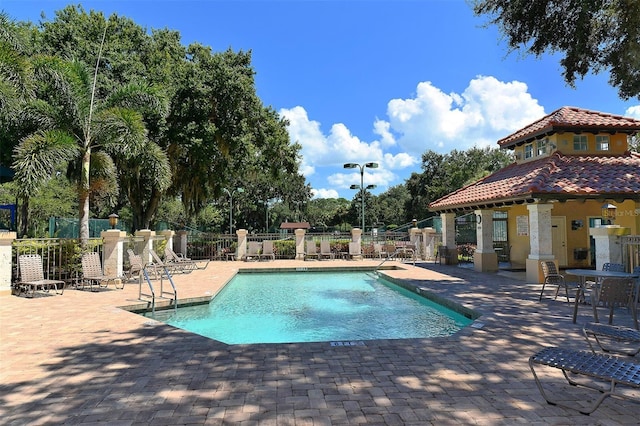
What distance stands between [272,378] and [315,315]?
505cm

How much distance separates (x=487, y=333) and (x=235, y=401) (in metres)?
4.22

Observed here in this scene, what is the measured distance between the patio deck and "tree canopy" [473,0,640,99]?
7923 millimetres

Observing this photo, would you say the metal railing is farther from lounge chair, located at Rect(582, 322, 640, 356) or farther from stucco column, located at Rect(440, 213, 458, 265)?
stucco column, located at Rect(440, 213, 458, 265)

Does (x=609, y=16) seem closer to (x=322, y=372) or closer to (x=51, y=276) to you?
(x=322, y=372)

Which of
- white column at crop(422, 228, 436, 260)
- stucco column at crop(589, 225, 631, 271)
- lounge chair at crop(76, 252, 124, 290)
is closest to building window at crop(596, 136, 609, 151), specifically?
stucco column at crop(589, 225, 631, 271)

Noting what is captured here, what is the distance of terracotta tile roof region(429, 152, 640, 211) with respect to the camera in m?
11.2

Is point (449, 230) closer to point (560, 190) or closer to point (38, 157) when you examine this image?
point (560, 190)

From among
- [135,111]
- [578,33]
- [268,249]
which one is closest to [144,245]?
[135,111]

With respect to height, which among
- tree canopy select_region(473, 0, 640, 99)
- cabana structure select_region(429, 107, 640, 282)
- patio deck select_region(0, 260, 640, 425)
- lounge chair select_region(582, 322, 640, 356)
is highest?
tree canopy select_region(473, 0, 640, 99)

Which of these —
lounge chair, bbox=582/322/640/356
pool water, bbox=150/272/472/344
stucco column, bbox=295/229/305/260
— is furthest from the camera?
stucco column, bbox=295/229/305/260

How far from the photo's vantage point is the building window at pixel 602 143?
14484 mm

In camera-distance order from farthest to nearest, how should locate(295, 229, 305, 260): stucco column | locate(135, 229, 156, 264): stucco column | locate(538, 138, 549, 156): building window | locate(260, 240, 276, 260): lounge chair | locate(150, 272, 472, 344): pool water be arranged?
locate(295, 229, 305, 260): stucco column → locate(260, 240, 276, 260): lounge chair → locate(538, 138, 549, 156): building window → locate(135, 229, 156, 264): stucco column → locate(150, 272, 472, 344): pool water

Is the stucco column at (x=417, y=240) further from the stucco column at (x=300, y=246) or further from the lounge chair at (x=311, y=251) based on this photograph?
the stucco column at (x=300, y=246)

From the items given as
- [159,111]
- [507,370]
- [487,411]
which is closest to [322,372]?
[487,411]
